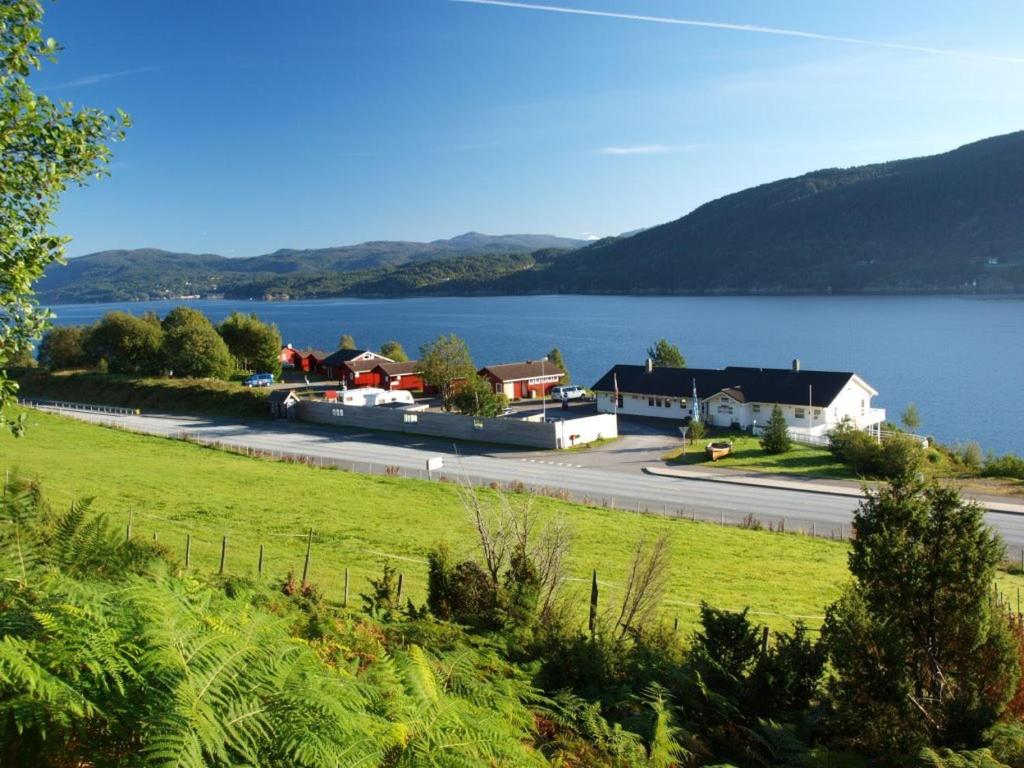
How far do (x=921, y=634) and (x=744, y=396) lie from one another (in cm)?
4000

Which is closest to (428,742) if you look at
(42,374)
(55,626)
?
(55,626)

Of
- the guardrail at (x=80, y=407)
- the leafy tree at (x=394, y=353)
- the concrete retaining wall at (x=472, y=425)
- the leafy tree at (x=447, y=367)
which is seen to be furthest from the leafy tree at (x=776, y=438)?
the guardrail at (x=80, y=407)

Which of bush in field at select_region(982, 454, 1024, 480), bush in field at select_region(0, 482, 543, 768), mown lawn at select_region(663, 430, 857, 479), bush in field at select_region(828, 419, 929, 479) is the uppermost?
bush in field at select_region(0, 482, 543, 768)

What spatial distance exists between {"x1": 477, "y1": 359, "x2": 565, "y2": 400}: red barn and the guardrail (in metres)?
25.9

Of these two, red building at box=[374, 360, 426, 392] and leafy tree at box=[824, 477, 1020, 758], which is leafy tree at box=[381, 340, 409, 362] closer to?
red building at box=[374, 360, 426, 392]

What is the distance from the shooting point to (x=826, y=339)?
115 metres

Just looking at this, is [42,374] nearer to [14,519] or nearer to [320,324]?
[14,519]

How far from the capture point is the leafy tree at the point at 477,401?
45812mm

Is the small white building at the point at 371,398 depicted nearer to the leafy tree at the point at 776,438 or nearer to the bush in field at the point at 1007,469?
the leafy tree at the point at 776,438

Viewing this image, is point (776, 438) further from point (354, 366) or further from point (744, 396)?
point (354, 366)

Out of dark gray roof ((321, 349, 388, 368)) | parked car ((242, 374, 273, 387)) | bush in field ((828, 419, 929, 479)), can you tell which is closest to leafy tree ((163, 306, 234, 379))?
parked car ((242, 374, 273, 387))

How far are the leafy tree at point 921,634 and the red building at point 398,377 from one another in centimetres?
5649

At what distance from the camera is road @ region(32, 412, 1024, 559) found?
2858 cm

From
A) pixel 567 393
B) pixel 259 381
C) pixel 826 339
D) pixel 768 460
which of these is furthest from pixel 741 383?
pixel 826 339
